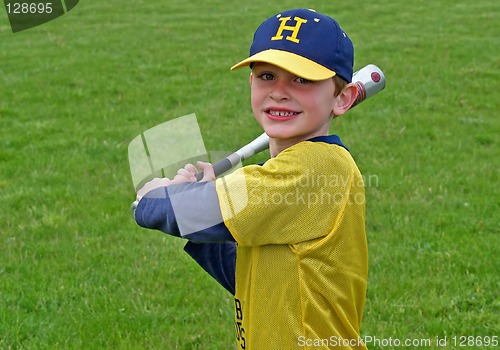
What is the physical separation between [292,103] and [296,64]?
5.0 inches

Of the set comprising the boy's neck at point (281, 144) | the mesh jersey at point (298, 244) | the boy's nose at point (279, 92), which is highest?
the boy's nose at point (279, 92)

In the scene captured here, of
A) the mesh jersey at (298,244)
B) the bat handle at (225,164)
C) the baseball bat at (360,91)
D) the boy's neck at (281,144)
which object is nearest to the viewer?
the mesh jersey at (298,244)

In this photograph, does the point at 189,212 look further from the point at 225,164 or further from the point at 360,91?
the point at 360,91

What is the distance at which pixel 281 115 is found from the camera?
225 centimetres

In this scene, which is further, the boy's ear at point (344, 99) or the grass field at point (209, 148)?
the grass field at point (209, 148)

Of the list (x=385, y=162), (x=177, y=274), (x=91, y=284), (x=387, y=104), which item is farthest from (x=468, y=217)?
(x=387, y=104)

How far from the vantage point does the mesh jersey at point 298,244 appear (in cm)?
207

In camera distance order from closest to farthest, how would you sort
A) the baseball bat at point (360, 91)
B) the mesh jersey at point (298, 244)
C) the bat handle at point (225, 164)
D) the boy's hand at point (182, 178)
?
the mesh jersey at point (298, 244), the boy's hand at point (182, 178), the bat handle at point (225, 164), the baseball bat at point (360, 91)

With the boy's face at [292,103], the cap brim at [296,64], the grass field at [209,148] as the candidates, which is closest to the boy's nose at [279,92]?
A: the boy's face at [292,103]

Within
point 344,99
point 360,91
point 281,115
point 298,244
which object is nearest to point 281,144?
point 281,115

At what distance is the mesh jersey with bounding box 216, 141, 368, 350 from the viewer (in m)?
2.07

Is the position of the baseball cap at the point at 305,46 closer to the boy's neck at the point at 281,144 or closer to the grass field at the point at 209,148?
the boy's neck at the point at 281,144

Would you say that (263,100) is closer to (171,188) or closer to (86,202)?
(171,188)

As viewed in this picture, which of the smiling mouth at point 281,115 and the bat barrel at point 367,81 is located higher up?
the smiling mouth at point 281,115
